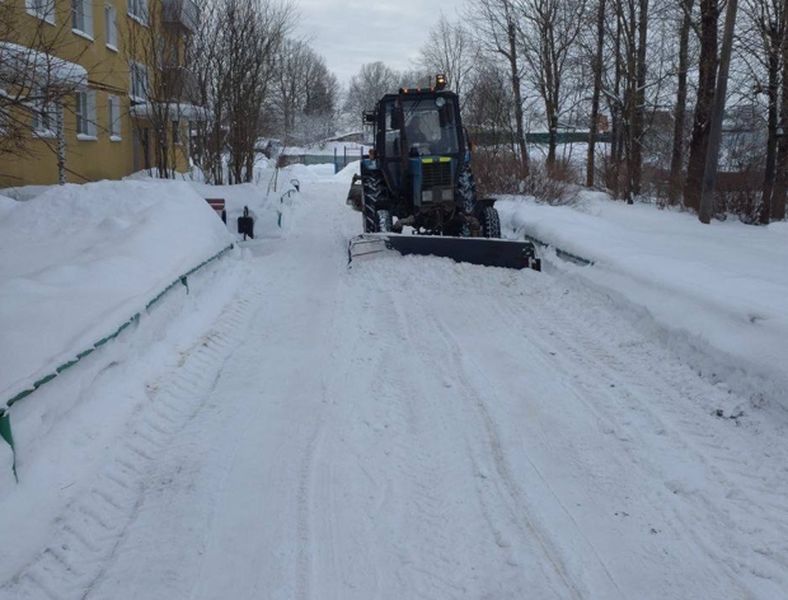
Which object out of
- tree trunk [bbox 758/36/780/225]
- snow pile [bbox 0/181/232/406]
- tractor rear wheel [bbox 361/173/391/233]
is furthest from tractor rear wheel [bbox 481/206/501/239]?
tree trunk [bbox 758/36/780/225]

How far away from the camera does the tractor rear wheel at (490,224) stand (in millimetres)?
12797

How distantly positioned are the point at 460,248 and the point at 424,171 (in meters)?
1.94

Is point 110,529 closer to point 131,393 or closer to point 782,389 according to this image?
point 131,393

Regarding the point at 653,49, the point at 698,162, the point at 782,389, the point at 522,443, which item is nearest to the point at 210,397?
the point at 522,443

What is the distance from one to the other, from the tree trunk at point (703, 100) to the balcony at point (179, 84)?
13.4 metres

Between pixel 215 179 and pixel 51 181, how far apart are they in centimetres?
403

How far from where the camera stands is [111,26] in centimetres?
2372

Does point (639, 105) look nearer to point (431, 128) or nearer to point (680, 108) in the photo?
point (680, 108)

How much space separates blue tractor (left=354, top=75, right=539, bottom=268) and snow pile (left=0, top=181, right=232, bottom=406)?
3112 millimetres

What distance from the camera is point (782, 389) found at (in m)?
5.05

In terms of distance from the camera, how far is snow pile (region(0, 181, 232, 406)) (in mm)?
4758

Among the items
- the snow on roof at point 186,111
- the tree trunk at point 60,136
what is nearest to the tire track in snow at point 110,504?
the tree trunk at point 60,136

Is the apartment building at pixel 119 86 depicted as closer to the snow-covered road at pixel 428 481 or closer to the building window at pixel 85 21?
the building window at pixel 85 21

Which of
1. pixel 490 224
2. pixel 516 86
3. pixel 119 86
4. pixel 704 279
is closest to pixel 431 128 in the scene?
pixel 490 224
